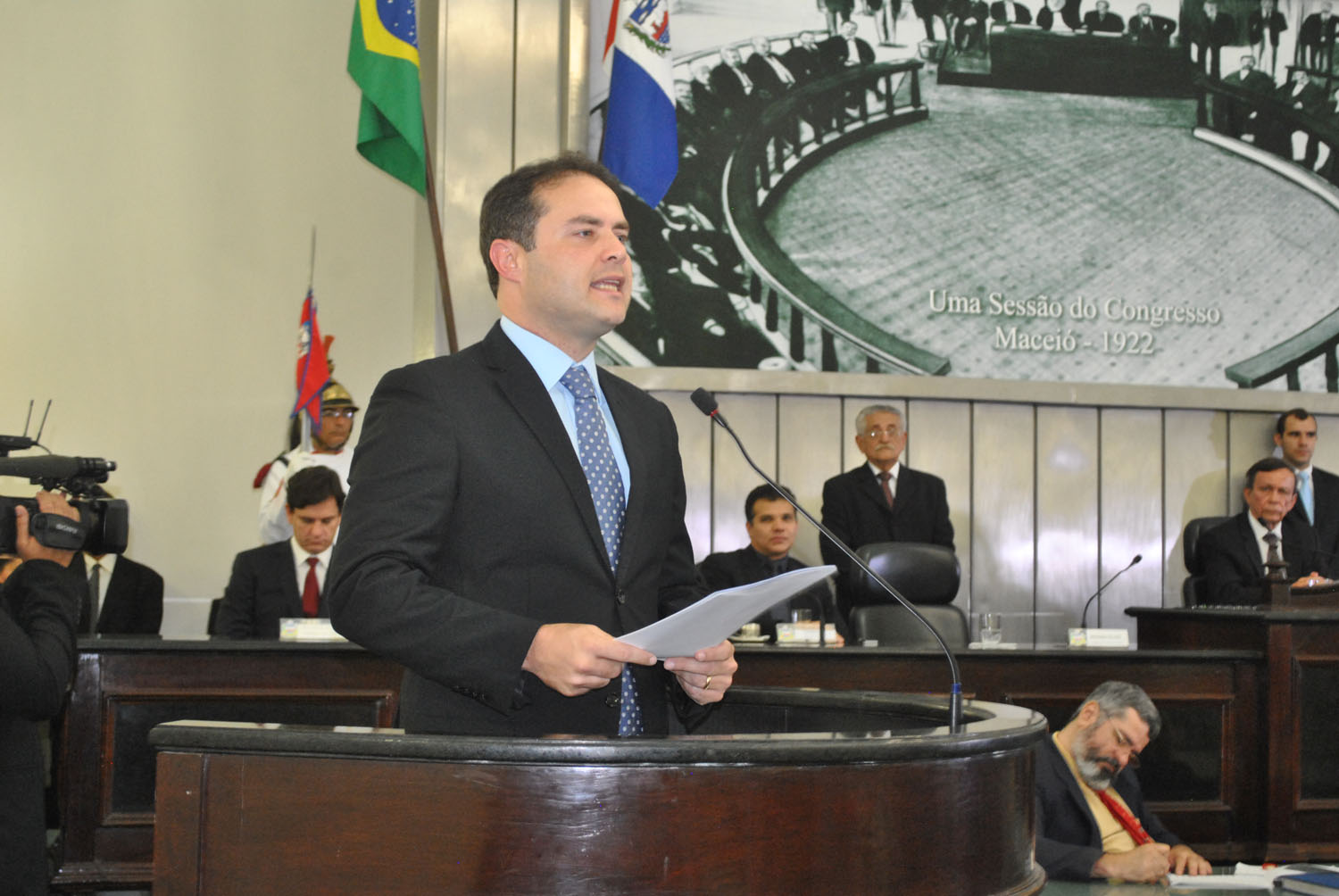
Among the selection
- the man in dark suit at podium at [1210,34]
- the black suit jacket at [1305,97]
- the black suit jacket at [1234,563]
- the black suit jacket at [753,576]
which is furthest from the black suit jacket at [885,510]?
the black suit jacket at [1305,97]

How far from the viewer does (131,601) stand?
18.9 ft

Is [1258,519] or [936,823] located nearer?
[936,823]

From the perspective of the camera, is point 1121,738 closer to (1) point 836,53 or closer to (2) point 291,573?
(2) point 291,573

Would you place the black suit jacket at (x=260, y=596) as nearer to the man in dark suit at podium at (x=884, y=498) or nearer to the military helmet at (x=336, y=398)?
the military helmet at (x=336, y=398)

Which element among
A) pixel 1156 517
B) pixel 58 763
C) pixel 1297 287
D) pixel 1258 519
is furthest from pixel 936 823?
pixel 1297 287

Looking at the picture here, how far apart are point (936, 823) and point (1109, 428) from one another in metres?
5.95

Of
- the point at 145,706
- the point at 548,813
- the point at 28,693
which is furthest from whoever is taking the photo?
the point at 145,706

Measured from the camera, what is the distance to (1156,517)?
7.06 m

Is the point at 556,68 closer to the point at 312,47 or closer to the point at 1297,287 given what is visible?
the point at 312,47

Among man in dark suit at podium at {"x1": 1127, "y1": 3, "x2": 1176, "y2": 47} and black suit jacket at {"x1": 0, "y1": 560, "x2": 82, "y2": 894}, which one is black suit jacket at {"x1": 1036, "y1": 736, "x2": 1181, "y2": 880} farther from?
man in dark suit at podium at {"x1": 1127, "y1": 3, "x2": 1176, "y2": 47}

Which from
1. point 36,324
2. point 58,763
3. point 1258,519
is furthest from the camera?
point 36,324

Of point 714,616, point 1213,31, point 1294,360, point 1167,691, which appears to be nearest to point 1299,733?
point 1167,691

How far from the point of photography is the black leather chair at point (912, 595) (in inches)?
197

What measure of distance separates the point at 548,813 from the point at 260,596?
3.62 metres
